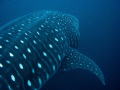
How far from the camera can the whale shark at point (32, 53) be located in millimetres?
1615

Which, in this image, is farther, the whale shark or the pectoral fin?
the pectoral fin

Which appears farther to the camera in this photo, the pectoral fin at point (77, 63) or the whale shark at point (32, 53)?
the pectoral fin at point (77, 63)

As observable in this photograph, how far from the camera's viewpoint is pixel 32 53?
2.06 metres

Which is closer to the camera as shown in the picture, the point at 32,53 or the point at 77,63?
the point at 32,53

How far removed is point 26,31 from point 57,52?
819 millimetres

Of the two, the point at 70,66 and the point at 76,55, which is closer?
the point at 70,66

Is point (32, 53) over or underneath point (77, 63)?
over

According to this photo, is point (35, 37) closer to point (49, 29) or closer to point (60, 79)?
point (49, 29)

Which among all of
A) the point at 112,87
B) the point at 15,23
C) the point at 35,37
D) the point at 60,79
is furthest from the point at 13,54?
the point at 112,87

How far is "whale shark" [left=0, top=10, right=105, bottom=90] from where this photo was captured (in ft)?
5.30

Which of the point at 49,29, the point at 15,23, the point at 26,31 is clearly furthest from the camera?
the point at 49,29

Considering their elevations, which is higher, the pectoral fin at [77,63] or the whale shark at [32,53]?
the whale shark at [32,53]

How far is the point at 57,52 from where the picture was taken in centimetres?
272

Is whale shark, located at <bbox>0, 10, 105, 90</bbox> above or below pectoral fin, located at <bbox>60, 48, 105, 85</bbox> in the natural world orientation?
above
